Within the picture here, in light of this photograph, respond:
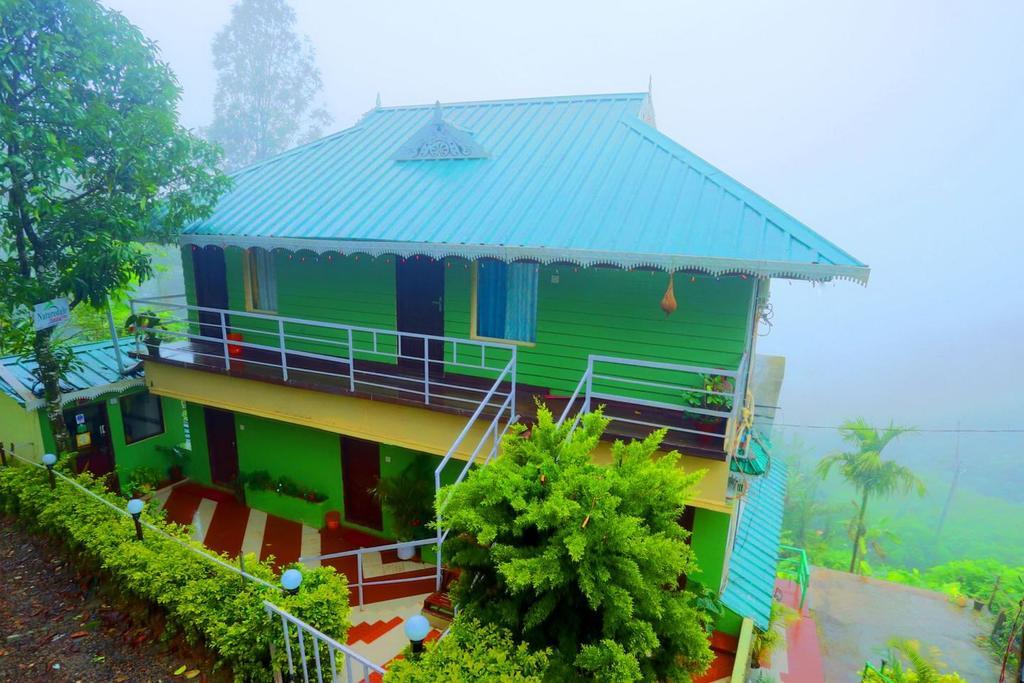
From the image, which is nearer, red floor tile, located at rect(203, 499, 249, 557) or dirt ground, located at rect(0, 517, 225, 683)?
dirt ground, located at rect(0, 517, 225, 683)

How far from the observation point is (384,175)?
10.1 m

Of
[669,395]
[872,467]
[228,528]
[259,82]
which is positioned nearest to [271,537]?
[228,528]

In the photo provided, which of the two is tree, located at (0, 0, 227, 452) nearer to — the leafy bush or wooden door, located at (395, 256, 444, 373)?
wooden door, located at (395, 256, 444, 373)

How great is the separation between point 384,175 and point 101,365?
738cm

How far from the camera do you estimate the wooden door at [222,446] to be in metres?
12.2

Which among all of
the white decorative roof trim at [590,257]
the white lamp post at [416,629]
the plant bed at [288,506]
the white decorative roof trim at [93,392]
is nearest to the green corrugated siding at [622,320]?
the white decorative roof trim at [590,257]

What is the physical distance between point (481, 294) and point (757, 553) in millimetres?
6607

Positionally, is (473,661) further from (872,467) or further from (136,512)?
(872,467)

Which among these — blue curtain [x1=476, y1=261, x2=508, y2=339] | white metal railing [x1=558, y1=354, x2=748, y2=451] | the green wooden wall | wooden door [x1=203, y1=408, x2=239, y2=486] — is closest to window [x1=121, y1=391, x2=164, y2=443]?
wooden door [x1=203, y1=408, x2=239, y2=486]

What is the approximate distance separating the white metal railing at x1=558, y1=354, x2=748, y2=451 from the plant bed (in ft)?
20.2

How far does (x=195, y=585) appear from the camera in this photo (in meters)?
5.47

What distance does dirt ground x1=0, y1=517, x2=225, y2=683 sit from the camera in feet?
17.4

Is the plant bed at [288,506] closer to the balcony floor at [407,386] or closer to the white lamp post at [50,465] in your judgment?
the balcony floor at [407,386]

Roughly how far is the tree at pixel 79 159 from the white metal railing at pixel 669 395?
7088 millimetres
